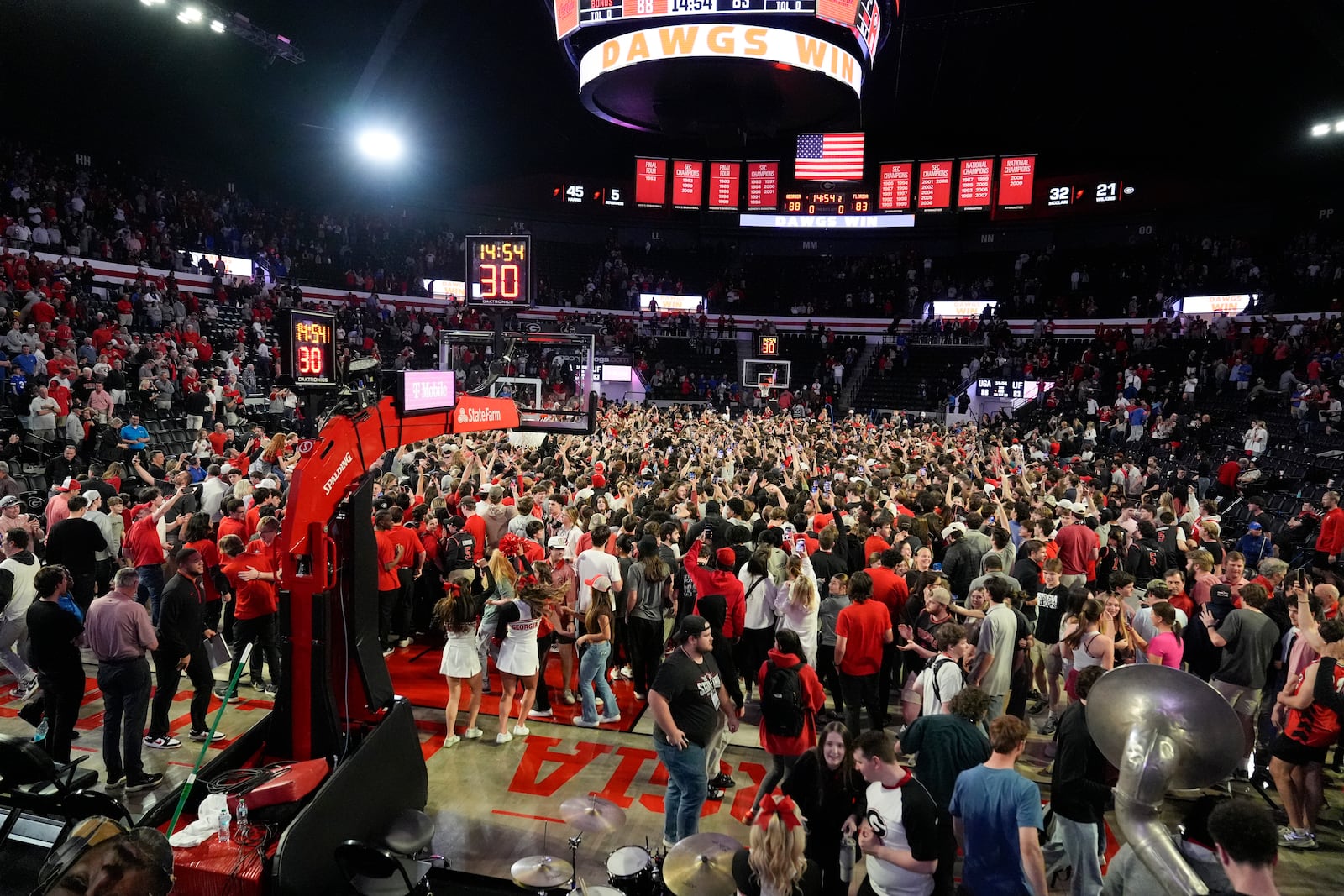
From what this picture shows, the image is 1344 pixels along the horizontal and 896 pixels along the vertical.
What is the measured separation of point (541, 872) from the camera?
418cm

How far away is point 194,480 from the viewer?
12.5 m

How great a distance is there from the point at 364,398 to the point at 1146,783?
4749mm

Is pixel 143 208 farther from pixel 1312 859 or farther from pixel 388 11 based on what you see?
pixel 1312 859

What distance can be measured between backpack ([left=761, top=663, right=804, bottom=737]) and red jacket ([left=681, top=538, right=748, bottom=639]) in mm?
2142

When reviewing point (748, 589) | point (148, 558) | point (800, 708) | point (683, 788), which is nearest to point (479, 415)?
point (748, 589)

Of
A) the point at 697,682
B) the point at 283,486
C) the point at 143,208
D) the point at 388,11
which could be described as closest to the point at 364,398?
the point at 697,682

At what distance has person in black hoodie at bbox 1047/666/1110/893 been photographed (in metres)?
4.43

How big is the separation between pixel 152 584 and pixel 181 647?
2313mm

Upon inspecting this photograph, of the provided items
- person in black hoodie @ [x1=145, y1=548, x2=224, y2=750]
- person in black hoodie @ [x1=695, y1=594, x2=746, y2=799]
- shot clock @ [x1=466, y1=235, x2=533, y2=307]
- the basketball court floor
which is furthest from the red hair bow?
shot clock @ [x1=466, y1=235, x2=533, y2=307]

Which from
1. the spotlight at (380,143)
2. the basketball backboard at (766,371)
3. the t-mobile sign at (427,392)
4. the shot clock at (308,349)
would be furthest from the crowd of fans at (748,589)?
the basketball backboard at (766,371)

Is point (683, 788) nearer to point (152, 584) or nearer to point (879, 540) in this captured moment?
point (879, 540)

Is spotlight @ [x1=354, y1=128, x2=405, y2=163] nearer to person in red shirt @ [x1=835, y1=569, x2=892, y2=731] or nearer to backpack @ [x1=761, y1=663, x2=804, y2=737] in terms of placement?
person in red shirt @ [x1=835, y1=569, x2=892, y2=731]

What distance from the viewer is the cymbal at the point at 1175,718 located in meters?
2.27

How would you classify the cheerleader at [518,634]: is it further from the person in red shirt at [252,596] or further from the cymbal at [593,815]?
the cymbal at [593,815]
